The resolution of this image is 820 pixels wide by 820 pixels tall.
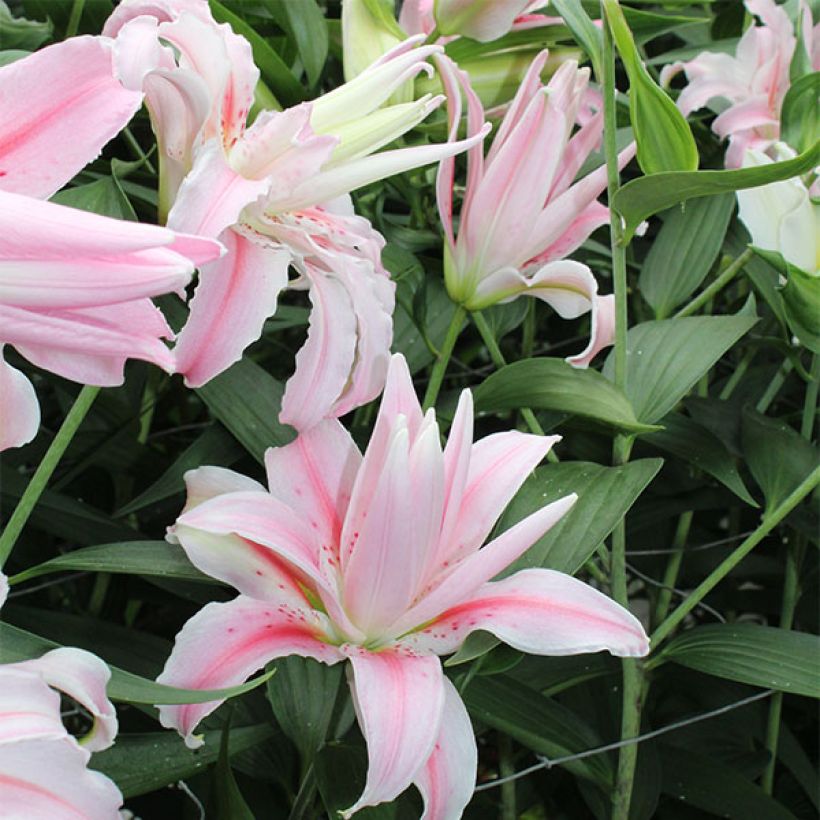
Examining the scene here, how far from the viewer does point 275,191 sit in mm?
446

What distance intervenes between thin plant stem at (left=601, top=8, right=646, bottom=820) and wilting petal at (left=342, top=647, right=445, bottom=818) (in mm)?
175

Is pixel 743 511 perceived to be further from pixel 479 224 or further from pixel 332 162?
pixel 332 162

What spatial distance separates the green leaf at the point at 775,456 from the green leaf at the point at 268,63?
1.08ft

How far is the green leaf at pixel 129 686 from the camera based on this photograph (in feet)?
1.23

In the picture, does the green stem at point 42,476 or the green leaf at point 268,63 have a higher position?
the green leaf at point 268,63

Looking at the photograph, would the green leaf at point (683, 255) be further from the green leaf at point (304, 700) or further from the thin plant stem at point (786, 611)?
the green leaf at point (304, 700)

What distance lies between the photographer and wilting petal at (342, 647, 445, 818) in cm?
38

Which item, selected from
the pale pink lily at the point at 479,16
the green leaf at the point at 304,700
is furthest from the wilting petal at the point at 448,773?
the pale pink lily at the point at 479,16

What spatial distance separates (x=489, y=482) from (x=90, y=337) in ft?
0.68

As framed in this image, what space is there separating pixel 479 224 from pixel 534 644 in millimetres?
230

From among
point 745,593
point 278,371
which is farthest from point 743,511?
point 278,371

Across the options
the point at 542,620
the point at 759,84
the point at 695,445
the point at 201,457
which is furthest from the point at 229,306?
the point at 759,84

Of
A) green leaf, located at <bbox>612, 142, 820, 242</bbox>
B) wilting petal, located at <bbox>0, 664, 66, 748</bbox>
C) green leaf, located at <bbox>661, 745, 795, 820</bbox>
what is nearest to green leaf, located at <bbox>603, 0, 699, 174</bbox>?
green leaf, located at <bbox>612, 142, 820, 242</bbox>

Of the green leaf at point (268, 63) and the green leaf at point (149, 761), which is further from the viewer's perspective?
the green leaf at point (268, 63)
